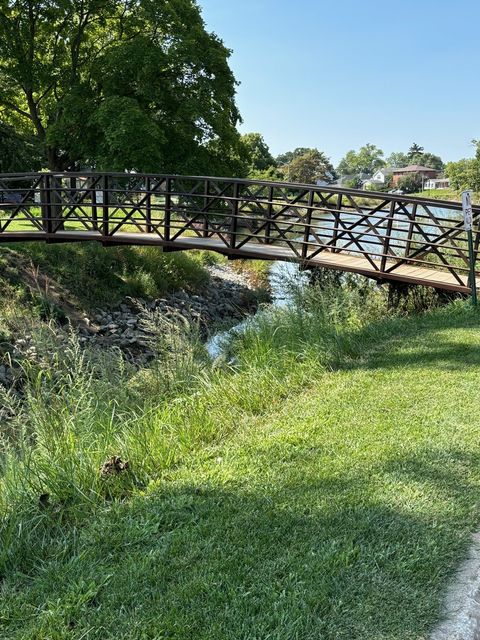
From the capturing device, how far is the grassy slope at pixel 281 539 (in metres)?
2.24

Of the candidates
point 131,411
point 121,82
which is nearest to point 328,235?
point 131,411

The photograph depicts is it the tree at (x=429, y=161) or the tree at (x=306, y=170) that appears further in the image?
the tree at (x=429, y=161)

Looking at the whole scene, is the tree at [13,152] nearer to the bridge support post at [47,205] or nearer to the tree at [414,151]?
the bridge support post at [47,205]

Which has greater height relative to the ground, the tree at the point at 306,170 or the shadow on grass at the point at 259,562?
the tree at the point at 306,170

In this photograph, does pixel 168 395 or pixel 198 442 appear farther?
pixel 168 395

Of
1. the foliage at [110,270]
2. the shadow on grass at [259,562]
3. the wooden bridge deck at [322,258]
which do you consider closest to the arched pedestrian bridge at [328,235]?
the wooden bridge deck at [322,258]

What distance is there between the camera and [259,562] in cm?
258

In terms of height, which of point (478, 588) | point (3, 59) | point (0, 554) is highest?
A: point (3, 59)

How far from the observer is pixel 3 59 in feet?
64.5

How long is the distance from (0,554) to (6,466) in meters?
1.02

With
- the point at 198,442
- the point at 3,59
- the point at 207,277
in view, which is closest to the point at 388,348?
the point at 198,442

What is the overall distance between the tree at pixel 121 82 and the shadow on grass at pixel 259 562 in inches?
606

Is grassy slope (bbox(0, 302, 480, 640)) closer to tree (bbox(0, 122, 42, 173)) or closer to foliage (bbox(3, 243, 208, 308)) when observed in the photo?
foliage (bbox(3, 243, 208, 308))

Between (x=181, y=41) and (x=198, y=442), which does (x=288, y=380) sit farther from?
(x=181, y=41)
